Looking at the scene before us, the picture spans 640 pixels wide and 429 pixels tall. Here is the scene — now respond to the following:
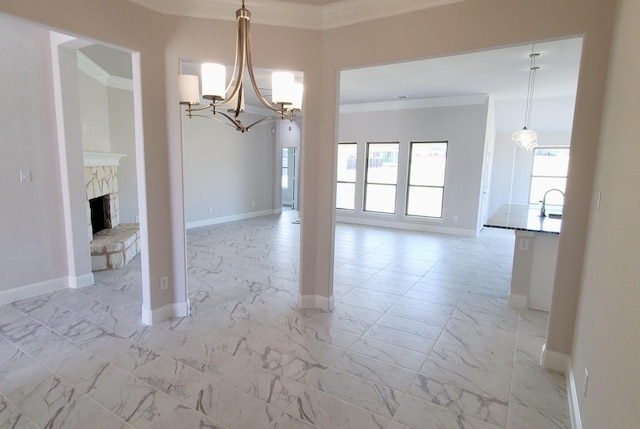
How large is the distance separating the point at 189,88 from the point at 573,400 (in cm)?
303

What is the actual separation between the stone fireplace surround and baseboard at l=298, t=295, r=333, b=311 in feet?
9.24

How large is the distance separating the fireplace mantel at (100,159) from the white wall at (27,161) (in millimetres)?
784

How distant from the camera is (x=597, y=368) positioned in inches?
64.6

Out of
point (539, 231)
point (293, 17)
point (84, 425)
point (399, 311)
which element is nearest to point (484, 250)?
point (539, 231)

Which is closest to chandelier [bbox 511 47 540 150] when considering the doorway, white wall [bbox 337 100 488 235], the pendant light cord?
the pendant light cord

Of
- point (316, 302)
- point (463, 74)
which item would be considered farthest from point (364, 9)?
point (463, 74)

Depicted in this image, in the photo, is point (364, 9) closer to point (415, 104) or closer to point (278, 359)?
point (278, 359)

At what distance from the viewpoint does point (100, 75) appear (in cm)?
540

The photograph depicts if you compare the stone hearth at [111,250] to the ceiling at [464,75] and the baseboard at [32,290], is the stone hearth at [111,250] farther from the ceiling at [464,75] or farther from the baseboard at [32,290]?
the ceiling at [464,75]

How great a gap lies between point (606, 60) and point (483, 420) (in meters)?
2.34

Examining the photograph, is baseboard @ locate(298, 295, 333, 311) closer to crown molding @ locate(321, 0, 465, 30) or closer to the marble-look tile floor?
the marble-look tile floor

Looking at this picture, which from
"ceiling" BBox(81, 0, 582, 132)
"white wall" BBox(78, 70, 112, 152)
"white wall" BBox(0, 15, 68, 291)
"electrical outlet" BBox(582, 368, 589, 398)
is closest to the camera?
"electrical outlet" BBox(582, 368, 589, 398)

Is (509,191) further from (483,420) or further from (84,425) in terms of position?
(84,425)

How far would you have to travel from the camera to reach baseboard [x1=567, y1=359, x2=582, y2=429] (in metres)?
1.92
